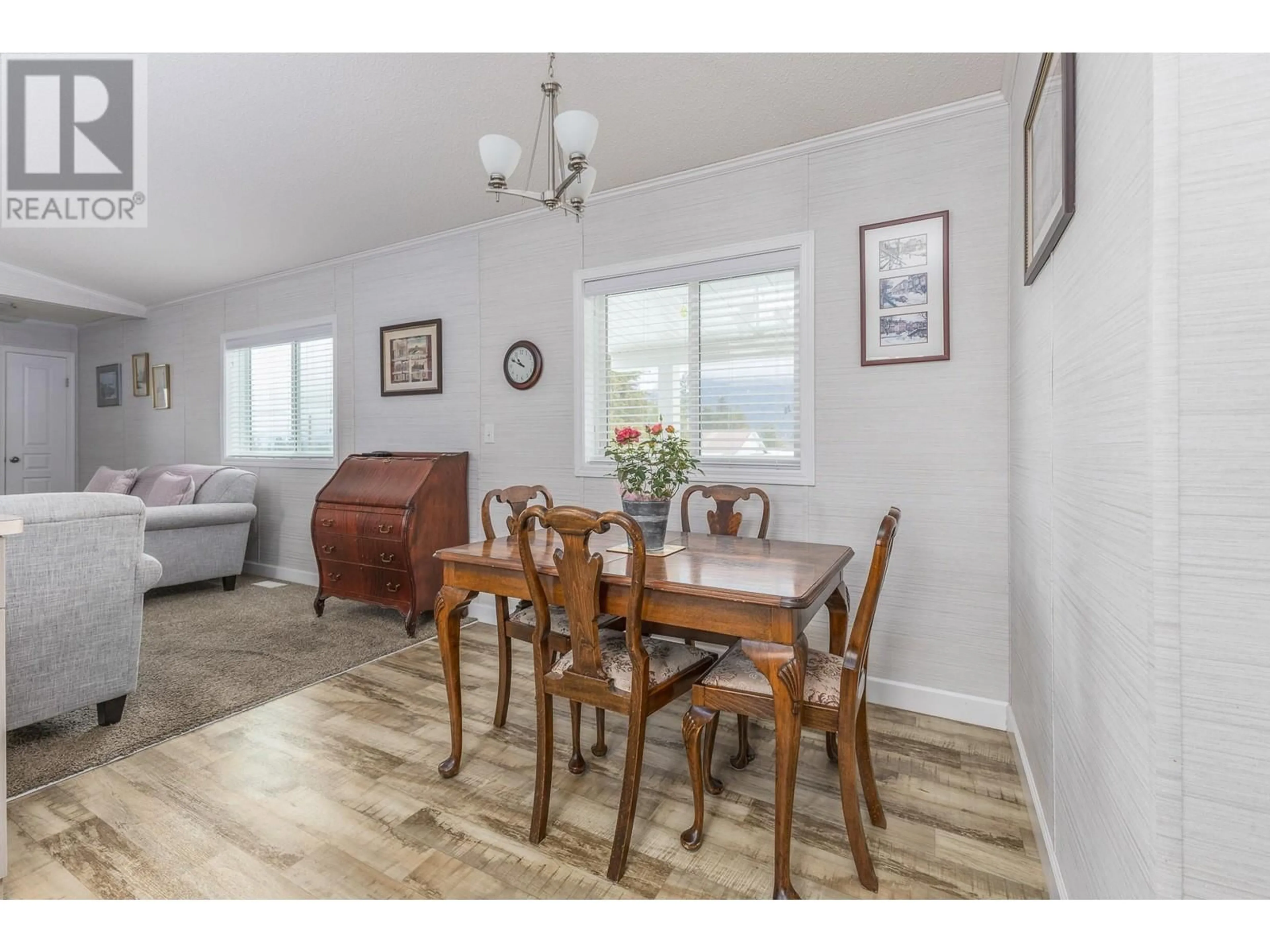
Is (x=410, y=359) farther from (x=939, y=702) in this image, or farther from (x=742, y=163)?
(x=939, y=702)

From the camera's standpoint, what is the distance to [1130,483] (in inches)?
36.0

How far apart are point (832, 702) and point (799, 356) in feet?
5.84

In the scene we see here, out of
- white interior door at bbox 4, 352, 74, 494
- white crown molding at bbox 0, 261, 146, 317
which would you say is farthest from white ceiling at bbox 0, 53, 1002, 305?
white interior door at bbox 4, 352, 74, 494

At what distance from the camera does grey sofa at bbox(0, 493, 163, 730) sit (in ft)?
6.59

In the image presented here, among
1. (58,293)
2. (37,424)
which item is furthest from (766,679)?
(37,424)

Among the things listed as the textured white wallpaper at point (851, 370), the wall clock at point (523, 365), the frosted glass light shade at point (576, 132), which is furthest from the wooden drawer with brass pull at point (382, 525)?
the frosted glass light shade at point (576, 132)

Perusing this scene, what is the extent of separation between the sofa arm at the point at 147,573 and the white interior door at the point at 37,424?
5.82m

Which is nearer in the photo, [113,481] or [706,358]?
[706,358]

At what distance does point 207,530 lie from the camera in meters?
4.53

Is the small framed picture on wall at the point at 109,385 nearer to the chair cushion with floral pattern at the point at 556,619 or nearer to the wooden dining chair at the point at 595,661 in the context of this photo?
the chair cushion with floral pattern at the point at 556,619

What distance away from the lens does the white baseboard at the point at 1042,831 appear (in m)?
1.42

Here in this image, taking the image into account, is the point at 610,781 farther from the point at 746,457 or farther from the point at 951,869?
the point at 746,457

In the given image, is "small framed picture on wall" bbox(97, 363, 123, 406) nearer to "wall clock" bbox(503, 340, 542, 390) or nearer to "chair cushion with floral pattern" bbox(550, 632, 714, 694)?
"wall clock" bbox(503, 340, 542, 390)
